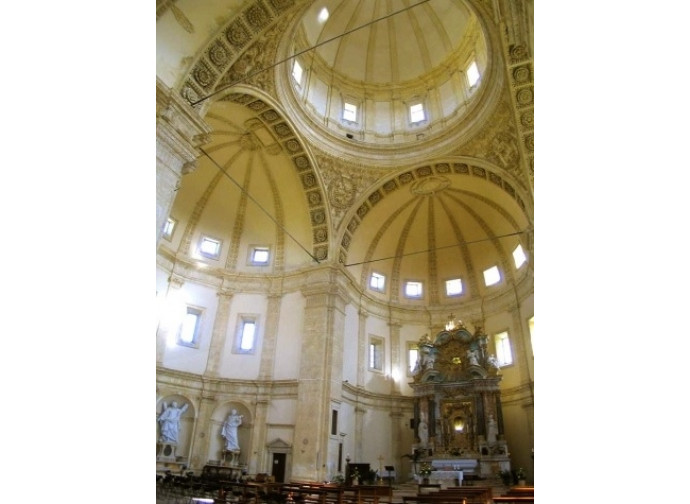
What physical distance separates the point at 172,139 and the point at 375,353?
13922 millimetres

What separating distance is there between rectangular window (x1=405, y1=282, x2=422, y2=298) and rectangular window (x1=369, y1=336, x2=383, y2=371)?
303 centimetres

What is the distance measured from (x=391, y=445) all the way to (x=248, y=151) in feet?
47.2

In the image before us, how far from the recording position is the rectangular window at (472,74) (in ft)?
60.9

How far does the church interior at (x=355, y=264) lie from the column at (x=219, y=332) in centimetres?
8

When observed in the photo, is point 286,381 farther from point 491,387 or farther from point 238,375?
point 491,387

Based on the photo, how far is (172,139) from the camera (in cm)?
1023

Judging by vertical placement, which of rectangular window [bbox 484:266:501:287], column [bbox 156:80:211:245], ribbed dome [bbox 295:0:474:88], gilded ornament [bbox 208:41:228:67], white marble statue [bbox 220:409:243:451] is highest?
ribbed dome [bbox 295:0:474:88]

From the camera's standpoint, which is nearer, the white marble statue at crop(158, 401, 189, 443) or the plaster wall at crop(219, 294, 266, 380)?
the white marble statue at crop(158, 401, 189, 443)

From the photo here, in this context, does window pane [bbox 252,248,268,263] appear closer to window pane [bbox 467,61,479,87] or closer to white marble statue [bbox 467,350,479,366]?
white marble statue [bbox 467,350,479,366]

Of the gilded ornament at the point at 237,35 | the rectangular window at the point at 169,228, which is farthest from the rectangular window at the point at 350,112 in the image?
the rectangular window at the point at 169,228


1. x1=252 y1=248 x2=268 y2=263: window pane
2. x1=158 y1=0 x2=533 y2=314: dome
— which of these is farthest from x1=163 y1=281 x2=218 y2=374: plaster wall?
x1=252 y1=248 x2=268 y2=263: window pane

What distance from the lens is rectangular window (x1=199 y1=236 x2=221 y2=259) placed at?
19078 mm

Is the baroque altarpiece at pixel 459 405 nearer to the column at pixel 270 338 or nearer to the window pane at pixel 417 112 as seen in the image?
the column at pixel 270 338

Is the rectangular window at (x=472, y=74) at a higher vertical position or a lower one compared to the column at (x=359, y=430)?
higher
